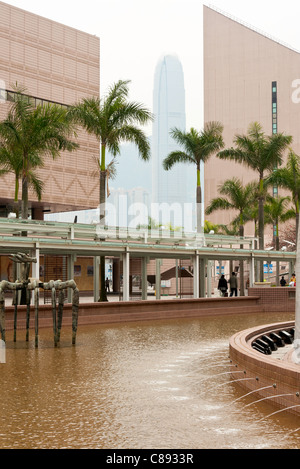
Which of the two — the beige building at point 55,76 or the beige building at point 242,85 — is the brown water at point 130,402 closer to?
the beige building at point 55,76

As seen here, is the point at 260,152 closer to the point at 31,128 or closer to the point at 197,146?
the point at 197,146

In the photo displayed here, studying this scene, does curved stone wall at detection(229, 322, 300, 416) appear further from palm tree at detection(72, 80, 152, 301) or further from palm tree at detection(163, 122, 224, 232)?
palm tree at detection(163, 122, 224, 232)

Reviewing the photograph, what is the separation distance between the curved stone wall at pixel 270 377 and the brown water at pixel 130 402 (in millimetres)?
161

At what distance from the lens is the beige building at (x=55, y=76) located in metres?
48.7

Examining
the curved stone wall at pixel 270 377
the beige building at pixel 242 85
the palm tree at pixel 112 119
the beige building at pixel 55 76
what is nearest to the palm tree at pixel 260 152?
the palm tree at pixel 112 119

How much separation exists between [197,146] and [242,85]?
8768 centimetres

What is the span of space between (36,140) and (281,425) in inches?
730

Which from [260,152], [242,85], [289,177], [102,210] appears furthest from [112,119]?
[242,85]

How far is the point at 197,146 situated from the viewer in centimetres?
3412

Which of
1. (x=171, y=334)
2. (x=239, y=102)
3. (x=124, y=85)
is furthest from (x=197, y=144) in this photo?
(x=239, y=102)

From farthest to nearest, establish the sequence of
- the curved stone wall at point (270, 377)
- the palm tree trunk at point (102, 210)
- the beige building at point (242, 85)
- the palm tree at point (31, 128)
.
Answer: the beige building at point (242, 85)
the palm tree trunk at point (102, 210)
the palm tree at point (31, 128)
the curved stone wall at point (270, 377)

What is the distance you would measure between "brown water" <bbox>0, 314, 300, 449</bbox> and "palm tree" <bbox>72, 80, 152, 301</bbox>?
46.3 ft

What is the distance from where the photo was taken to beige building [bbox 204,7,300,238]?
366ft

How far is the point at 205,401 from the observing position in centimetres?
728
